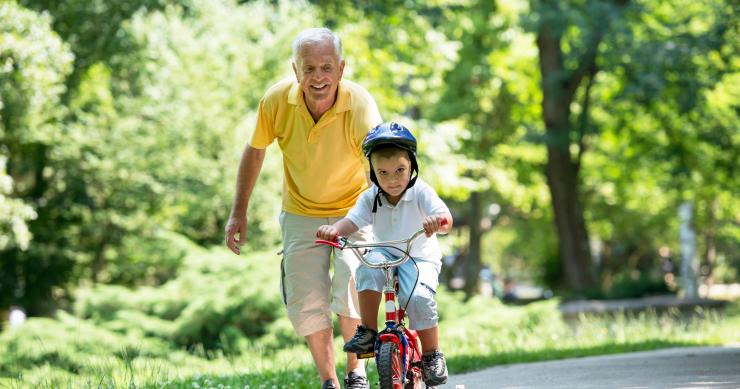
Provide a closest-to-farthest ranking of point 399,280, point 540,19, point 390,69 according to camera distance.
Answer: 1. point 399,280
2. point 540,19
3. point 390,69

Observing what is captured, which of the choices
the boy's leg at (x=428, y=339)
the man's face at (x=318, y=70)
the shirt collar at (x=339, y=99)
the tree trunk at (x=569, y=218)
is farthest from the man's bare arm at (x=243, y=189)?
the tree trunk at (x=569, y=218)

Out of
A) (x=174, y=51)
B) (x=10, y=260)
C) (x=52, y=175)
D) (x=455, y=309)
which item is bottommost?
(x=455, y=309)

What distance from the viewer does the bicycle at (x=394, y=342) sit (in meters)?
4.75

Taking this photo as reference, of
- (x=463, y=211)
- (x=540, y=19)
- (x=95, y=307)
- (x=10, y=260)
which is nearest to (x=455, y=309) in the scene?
(x=95, y=307)

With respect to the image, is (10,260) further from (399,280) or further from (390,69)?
(399,280)

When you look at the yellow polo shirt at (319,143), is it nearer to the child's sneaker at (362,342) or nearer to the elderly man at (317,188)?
the elderly man at (317,188)

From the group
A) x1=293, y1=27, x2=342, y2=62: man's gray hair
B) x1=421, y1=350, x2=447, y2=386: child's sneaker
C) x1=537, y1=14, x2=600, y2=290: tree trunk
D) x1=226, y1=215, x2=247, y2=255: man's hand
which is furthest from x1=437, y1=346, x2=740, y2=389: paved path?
x1=537, y1=14, x2=600, y2=290: tree trunk

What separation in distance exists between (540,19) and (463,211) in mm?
18761

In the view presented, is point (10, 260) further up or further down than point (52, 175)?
further down

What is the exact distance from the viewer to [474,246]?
3459 centimetres

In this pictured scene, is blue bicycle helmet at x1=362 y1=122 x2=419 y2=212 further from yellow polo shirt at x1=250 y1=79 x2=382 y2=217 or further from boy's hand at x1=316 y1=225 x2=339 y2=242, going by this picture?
yellow polo shirt at x1=250 y1=79 x2=382 y2=217

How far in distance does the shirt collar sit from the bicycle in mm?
903

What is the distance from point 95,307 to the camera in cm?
1547

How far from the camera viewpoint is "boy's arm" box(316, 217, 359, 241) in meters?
5.02
